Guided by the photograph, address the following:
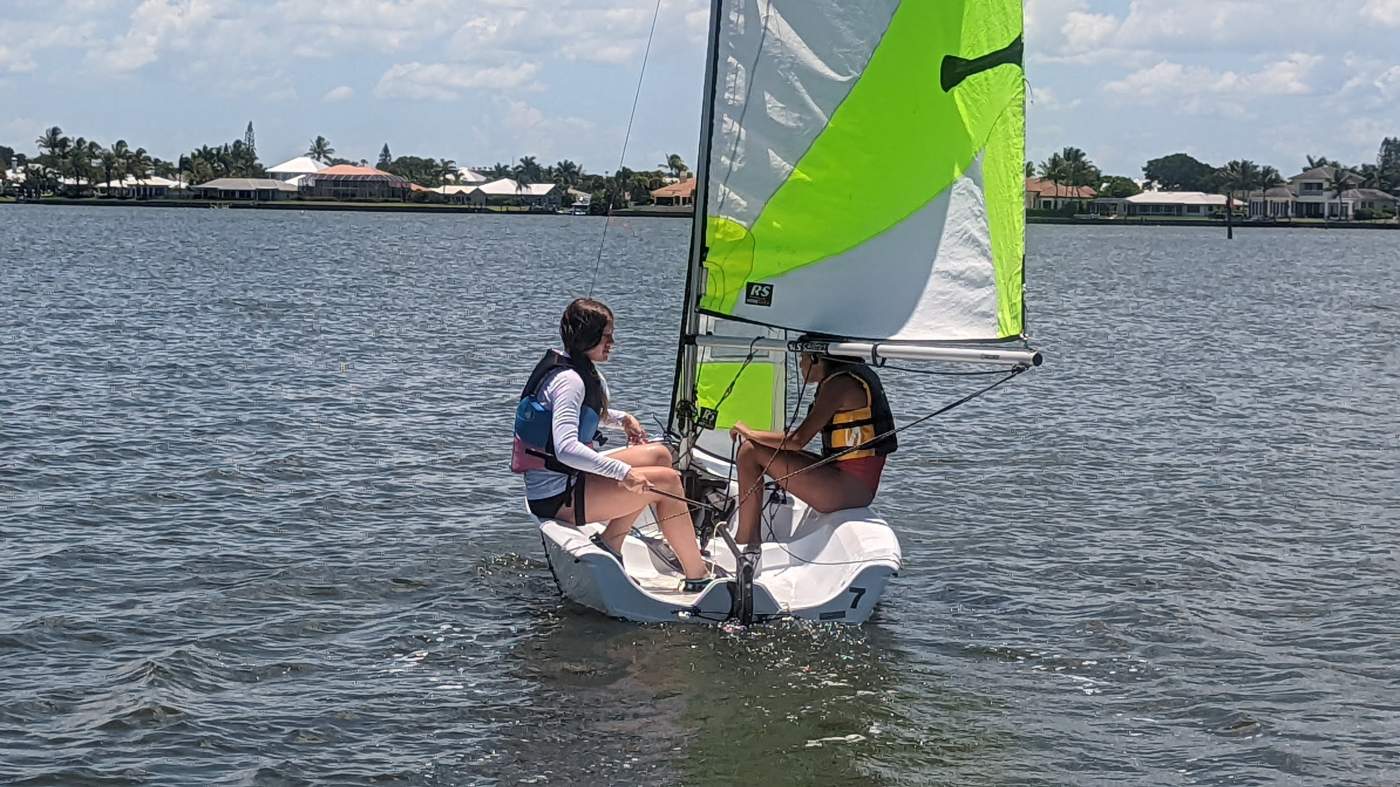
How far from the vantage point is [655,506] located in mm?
9312

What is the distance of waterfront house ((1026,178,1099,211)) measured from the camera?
16775 cm

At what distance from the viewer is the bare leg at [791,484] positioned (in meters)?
9.55

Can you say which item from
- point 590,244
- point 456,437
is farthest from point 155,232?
point 456,437

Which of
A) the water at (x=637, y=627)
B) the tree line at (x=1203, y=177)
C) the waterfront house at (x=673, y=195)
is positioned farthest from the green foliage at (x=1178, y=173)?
the water at (x=637, y=627)

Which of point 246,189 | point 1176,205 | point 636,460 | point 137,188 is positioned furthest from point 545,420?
point 1176,205

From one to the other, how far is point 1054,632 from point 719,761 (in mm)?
3025

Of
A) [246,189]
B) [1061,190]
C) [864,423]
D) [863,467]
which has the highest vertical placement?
[1061,190]

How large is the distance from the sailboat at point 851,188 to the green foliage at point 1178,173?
185 meters

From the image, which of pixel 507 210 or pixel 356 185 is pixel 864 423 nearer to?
pixel 356 185

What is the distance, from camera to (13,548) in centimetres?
1112

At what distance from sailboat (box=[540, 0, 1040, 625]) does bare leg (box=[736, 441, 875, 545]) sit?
0.11 m

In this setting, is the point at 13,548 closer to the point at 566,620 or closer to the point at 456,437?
the point at 566,620

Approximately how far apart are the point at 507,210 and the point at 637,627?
16046 centimetres

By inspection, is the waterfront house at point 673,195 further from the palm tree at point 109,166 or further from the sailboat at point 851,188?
the sailboat at point 851,188
